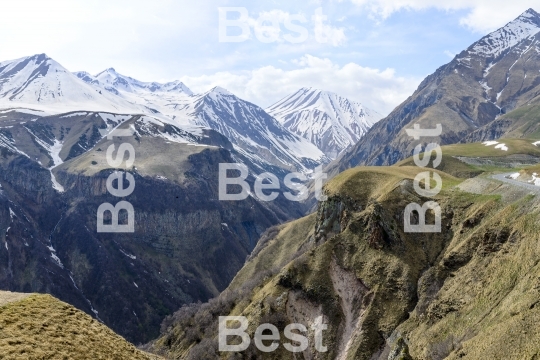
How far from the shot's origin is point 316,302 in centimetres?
7788

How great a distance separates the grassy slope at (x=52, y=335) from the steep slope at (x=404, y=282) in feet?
106

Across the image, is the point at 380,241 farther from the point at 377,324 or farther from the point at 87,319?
the point at 87,319

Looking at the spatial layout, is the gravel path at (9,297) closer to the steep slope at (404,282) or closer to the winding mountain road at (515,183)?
the steep slope at (404,282)

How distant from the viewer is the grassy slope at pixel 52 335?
26891 millimetres

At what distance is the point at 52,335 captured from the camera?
2939 centimetres

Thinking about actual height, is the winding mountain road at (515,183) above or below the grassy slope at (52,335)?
above

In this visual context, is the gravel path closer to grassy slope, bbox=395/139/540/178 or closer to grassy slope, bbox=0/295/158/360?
grassy slope, bbox=0/295/158/360

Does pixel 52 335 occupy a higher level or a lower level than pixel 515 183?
lower

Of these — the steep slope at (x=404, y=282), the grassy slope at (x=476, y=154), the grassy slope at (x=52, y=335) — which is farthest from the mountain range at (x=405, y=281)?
the grassy slope at (x=476, y=154)

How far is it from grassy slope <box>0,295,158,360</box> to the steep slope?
3233 cm


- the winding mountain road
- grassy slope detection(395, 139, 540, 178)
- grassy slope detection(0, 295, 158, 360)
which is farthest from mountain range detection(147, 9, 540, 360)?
grassy slope detection(395, 139, 540, 178)

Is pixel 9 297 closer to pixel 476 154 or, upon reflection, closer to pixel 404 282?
pixel 404 282

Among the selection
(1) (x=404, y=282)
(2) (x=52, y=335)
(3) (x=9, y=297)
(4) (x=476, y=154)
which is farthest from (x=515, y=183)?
(4) (x=476, y=154)

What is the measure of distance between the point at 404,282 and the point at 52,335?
5777cm
